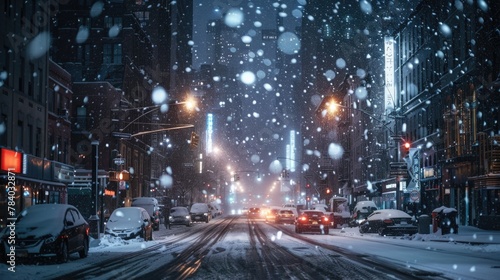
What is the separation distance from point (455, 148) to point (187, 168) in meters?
67.6

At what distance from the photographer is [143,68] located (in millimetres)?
83188

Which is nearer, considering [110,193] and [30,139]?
[30,139]

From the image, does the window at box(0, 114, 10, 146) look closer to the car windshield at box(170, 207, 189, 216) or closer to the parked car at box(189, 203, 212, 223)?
the car windshield at box(170, 207, 189, 216)

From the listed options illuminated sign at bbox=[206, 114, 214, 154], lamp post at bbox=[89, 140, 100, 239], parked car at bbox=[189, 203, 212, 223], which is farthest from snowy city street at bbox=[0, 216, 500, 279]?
illuminated sign at bbox=[206, 114, 214, 154]

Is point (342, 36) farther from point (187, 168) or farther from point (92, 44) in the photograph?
point (92, 44)

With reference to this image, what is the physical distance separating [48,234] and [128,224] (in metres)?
12.1

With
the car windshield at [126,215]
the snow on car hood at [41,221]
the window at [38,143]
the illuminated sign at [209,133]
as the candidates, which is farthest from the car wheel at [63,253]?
the illuminated sign at [209,133]

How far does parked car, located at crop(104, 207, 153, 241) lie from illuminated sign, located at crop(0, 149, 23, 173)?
5.92 meters

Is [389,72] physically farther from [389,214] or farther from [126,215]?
[126,215]

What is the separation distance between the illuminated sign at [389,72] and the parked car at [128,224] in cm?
3793

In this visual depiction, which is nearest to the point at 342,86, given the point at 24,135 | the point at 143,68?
the point at 143,68

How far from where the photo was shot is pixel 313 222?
42719 millimetres

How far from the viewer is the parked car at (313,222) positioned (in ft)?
139

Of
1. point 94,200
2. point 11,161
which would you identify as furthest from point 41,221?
point 11,161
